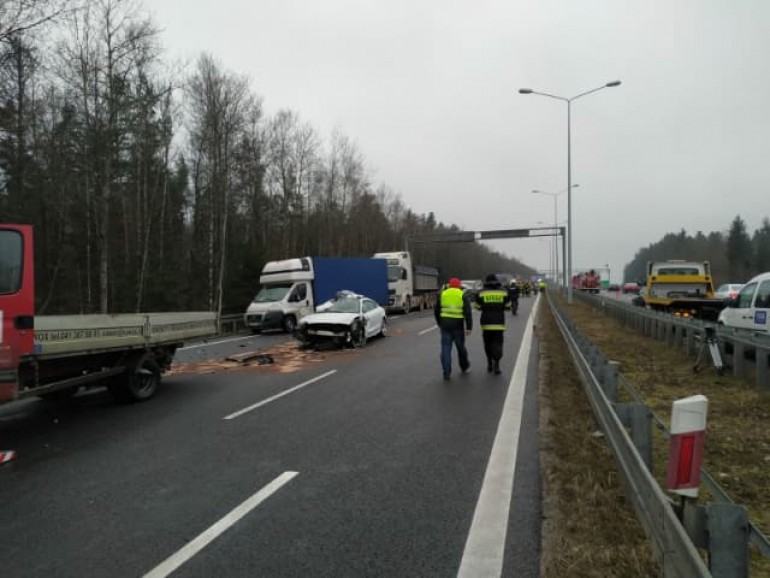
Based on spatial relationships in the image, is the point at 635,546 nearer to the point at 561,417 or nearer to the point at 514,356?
the point at 561,417

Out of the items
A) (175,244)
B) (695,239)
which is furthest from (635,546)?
(695,239)

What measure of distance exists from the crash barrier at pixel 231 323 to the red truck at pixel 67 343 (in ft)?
42.2

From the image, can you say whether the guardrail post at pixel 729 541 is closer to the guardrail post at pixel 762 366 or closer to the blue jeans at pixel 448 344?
the guardrail post at pixel 762 366

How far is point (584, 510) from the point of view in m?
3.87

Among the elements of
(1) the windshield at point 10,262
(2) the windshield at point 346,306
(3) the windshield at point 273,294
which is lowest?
(2) the windshield at point 346,306

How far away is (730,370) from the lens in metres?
9.66

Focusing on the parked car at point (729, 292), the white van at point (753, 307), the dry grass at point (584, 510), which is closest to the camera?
the dry grass at point (584, 510)

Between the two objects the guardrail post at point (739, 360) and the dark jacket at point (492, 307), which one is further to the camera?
the dark jacket at point (492, 307)

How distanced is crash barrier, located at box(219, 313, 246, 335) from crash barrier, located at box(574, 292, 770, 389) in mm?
15780

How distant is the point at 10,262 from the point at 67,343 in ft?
4.01

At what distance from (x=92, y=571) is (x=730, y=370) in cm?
1034

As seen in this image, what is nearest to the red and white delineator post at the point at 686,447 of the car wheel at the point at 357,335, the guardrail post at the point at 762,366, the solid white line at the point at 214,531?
the solid white line at the point at 214,531

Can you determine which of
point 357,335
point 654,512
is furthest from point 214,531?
point 357,335

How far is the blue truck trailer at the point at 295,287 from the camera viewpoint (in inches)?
806
